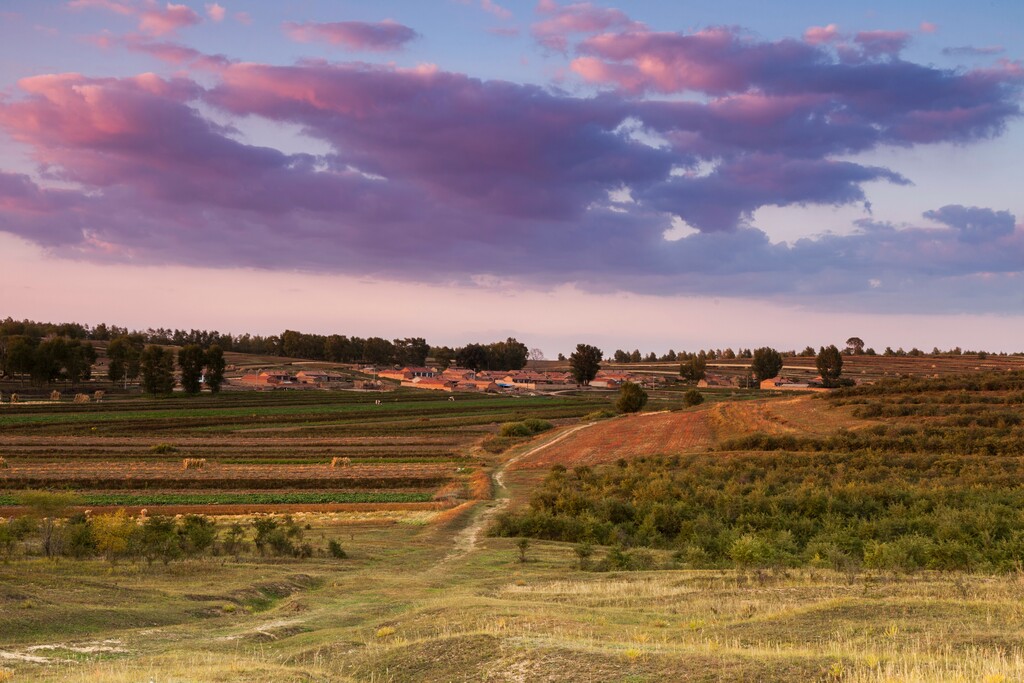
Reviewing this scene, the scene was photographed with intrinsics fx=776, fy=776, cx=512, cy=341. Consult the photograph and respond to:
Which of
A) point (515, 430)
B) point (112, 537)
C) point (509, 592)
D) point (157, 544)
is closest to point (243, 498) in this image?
point (157, 544)

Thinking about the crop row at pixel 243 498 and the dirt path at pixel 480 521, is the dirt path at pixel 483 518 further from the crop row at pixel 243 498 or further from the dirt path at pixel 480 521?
the crop row at pixel 243 498

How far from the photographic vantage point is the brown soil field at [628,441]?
71375mm

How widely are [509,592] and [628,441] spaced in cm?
5859

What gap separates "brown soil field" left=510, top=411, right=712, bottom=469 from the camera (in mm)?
71375

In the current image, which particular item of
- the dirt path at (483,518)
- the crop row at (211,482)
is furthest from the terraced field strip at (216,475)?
the dirt path at (483,518)

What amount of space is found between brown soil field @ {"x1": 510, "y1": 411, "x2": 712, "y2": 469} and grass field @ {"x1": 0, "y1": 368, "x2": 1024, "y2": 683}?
117 centimetres

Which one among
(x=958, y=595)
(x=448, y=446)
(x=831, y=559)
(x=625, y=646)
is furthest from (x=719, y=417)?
(x=625, y=646)

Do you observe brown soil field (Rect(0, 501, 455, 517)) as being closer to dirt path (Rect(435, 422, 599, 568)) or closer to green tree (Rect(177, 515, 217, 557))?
dirt path (Rect(435, 422, 599, 568))

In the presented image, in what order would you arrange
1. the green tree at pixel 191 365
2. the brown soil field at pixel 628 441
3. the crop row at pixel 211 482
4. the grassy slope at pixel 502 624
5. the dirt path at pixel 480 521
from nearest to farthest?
the grassy slope at pixel 502 624, the dirt path at pixel 480 521, the crop row at pixel 211 482, the brown soil field at pixel 628 441, the green tree at pixel 191 365

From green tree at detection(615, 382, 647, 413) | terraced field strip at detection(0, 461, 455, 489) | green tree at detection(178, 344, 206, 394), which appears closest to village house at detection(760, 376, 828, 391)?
green tree at detection(615, 382, 647, 413)

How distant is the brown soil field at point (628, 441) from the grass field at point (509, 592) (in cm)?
117

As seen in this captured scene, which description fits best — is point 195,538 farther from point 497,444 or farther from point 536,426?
point 536,426

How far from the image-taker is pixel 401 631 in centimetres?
1795

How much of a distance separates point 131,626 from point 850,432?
60.9 meters
